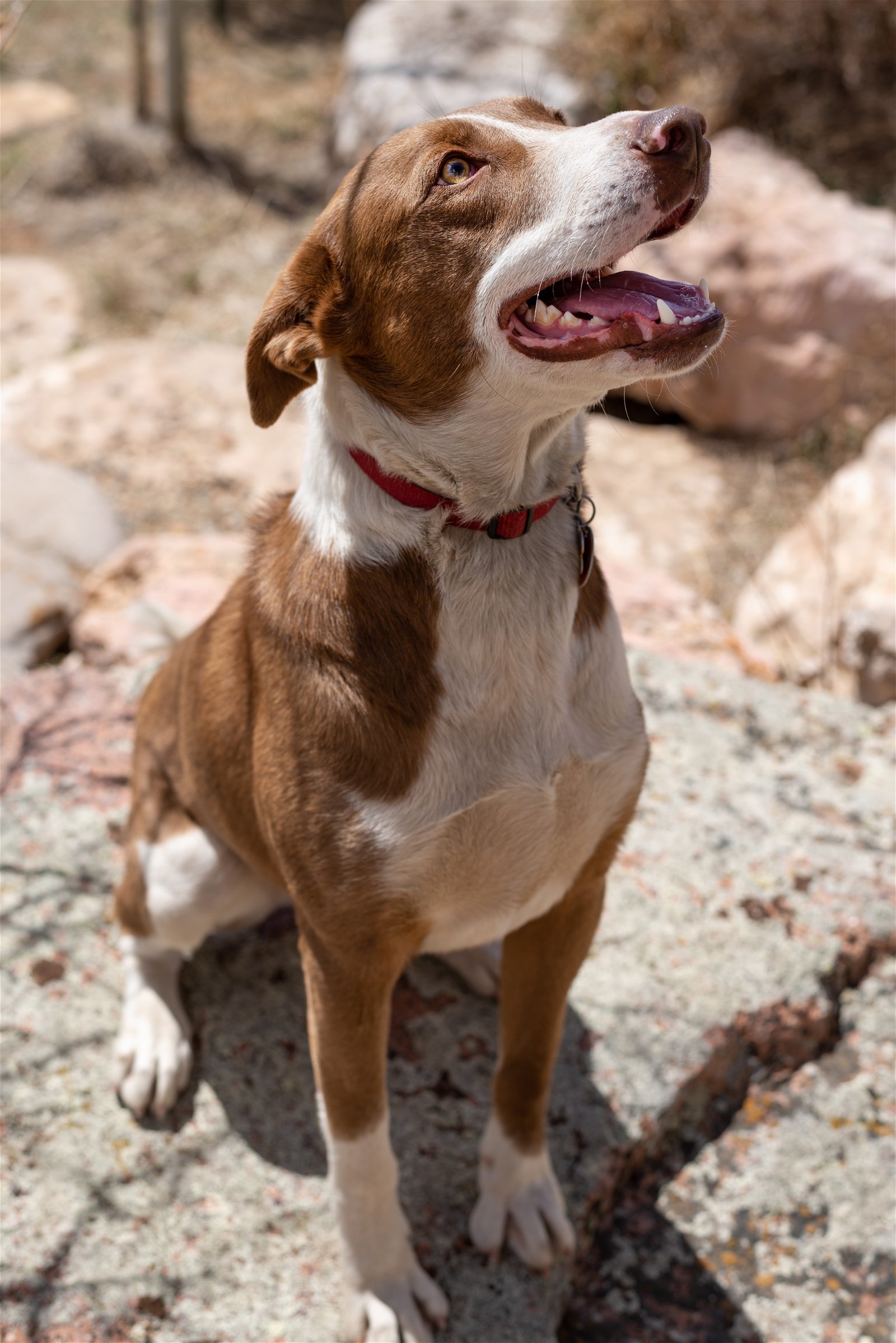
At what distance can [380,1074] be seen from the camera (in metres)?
2.12

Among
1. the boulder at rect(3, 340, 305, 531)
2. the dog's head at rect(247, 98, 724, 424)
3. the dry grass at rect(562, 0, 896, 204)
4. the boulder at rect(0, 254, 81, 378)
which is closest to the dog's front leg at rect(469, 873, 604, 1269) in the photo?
the dog's head at rect(247, 98, 724, 424)

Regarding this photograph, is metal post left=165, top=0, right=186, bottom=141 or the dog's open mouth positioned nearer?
the dog's open mouth

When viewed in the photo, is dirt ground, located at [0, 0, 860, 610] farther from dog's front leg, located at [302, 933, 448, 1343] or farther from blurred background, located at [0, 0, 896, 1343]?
dog's front leg, located at [302, 933, 448, 1343]

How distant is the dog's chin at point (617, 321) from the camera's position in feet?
5.59

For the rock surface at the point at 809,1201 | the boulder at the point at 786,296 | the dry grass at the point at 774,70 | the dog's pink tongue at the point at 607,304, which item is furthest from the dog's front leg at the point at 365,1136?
the dry grass at the point at 774,70

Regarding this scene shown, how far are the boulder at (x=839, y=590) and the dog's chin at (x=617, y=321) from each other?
8.40 feet

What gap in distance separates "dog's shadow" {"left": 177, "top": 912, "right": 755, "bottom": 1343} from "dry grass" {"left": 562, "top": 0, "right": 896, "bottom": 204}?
6.18m

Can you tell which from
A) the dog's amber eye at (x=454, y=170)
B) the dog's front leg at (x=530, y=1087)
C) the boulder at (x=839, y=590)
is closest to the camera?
the dog's amber eye at (x=454, y=170)

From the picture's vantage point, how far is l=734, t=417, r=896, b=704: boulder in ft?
13.7

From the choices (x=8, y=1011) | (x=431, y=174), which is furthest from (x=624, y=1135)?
(x=431, y=174)

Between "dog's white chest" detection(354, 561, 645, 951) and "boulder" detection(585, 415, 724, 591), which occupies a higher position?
"dog's white chest" detection(354, 561, 645, 951)

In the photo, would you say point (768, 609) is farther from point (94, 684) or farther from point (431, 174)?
point (431, 174)

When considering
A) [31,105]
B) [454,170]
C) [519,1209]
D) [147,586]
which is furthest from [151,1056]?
[31,105]

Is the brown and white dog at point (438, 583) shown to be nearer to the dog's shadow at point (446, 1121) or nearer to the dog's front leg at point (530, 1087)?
the dog's front leg at point (530, 1087)
